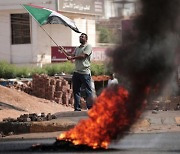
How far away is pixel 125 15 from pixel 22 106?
10127 mm

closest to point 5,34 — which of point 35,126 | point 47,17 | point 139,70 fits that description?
point 47,17

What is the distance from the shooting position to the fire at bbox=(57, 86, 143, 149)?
8.70 m

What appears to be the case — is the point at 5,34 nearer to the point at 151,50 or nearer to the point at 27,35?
the point at 27,35

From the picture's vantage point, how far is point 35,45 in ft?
163

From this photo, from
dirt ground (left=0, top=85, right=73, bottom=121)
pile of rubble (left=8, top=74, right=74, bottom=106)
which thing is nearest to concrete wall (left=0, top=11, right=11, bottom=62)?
pile of rubble (left=8, top=74, right=74, bottom=106)

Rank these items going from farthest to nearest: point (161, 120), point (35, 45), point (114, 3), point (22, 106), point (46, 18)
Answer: point (35, 45)
point (22, 106)
point (46, 18)
point (161, 120)
point (114, 3)

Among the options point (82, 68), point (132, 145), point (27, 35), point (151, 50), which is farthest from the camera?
point (27, 35)

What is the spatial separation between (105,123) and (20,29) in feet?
142

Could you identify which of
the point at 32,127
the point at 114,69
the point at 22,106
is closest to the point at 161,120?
the point at 32,127

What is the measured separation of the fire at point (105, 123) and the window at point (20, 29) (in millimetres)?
42175

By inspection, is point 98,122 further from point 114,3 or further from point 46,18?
point 46,18

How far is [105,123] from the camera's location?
8797mm

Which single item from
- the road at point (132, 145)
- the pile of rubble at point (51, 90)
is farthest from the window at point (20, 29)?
the road at point (132, 145)

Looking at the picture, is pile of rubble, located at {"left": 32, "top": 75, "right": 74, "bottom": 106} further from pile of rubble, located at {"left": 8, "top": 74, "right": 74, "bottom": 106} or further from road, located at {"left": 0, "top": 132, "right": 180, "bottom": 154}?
road, located at {"left": 0, "top": 132, "right": 180, "bottom": 154}
